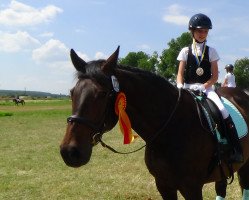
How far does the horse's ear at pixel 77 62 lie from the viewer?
3949mm

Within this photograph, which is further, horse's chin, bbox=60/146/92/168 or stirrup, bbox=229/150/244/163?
stirrup, bbox=229/150/244/163

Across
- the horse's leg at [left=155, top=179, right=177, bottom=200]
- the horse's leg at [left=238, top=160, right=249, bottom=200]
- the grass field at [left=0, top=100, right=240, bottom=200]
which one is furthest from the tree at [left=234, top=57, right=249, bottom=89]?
the horse's leg at [left=155, top=179, right=177, bottom=200]

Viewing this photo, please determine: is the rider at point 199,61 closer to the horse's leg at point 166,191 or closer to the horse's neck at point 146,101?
the horse's neck at point 146,101

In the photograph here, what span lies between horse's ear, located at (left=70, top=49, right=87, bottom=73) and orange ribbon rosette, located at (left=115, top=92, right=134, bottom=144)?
45 cm

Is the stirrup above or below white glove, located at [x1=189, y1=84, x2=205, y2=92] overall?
below

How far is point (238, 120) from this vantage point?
5.53 meters

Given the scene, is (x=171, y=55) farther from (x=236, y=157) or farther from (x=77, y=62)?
(x=77, y=62)

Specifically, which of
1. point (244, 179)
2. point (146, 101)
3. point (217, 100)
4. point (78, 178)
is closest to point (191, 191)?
point (146, 101)

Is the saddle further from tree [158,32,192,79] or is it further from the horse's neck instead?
tree [158,32,192,79]

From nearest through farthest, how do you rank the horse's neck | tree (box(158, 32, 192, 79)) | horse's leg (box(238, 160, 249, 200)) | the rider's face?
the horse's neck, the rider's face, horse's leg (box(238, 160, 249, 200)), tree (box(158, 32, 192, 79))

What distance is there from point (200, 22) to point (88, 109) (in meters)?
2.50

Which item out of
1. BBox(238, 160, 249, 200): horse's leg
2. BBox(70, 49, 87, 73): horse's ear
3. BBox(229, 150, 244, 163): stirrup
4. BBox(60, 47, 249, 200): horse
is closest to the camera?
BBox(60, 47, 249, 200): horse

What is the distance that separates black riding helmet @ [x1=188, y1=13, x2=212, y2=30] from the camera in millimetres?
5438

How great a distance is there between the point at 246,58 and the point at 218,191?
66.6 m
